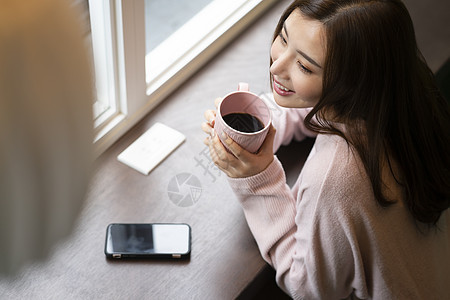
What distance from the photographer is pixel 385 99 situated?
2.49 feet

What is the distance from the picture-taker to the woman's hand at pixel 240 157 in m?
0.85

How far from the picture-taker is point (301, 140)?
1.10m

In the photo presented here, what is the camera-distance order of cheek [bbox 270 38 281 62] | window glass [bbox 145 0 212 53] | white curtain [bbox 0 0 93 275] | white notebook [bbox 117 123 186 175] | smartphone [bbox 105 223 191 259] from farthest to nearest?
window glass [bbox 145 0 212 53], white notebook [bbox 117 123 186 175], smartphone [bbox 105 223 191 259], cheek [bbox 270 38 281 62], white curtain [bbox 0 0 93 275]

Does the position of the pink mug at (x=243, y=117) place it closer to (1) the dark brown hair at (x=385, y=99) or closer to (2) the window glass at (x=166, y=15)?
(1) the dark brown hair at (x=385, y=99)

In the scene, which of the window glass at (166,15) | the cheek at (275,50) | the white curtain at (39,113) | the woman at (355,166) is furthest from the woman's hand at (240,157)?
the white curtain at (39,113)

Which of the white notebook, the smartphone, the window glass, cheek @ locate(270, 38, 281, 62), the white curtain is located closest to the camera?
the white curtain

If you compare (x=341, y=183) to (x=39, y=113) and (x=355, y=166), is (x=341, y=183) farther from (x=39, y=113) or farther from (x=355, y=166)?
(x=39, y=113)

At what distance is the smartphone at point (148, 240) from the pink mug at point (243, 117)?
19 centimetres

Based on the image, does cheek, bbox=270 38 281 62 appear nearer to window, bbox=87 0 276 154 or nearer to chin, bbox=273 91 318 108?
chin, bbox=273 91 318 108

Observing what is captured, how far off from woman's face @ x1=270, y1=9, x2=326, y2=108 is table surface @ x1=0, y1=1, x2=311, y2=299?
0.86ft

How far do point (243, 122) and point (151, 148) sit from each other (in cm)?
27

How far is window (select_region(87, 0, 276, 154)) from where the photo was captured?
0.94m

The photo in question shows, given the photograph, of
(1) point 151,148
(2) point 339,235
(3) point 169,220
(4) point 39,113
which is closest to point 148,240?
(3) point 169,220

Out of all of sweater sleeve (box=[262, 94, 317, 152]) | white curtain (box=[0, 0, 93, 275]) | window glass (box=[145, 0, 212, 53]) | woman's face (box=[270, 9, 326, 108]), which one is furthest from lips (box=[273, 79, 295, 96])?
white curtain (box=[0, 0, 93, 275])
